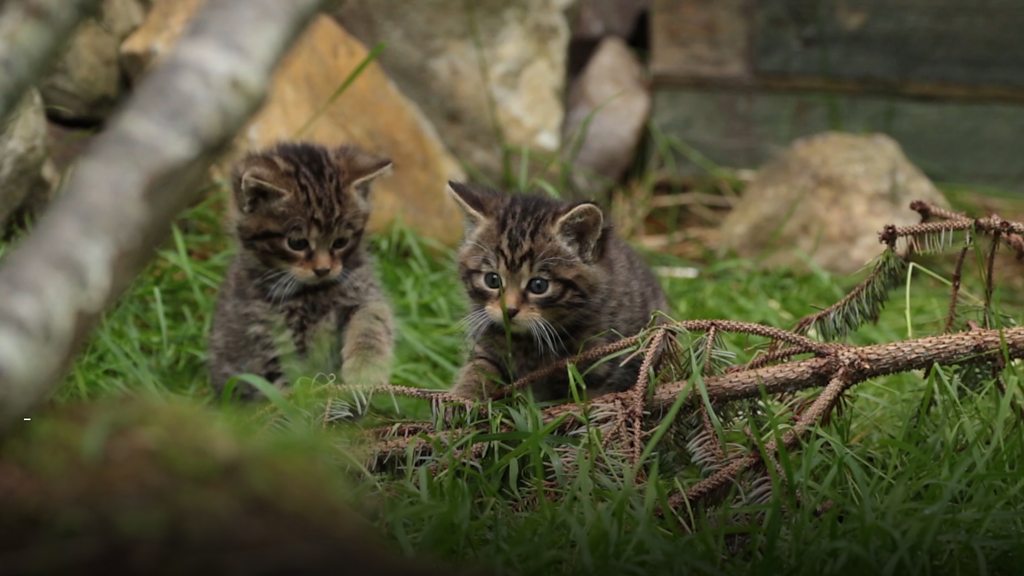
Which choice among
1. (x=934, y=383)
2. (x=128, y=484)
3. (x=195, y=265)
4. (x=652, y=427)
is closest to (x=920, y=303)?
(x=934, y=383)

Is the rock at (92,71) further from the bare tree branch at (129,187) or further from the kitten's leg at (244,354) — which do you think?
the bare tree branch at (129,187)

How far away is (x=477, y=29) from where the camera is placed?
27.1 feet

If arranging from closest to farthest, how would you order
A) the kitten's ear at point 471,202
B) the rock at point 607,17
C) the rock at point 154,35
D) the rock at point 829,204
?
the kitten's ear at point 471,202 < the rock at point 154,35 < the rock at point 829,204 < the rock at point 607,17

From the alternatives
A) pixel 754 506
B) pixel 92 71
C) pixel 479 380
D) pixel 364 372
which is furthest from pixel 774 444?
pixel 92 71

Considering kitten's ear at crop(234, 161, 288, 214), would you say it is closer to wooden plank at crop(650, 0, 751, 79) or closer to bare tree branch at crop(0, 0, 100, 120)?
bare tree branch at crop(0, 0, 100, 120)

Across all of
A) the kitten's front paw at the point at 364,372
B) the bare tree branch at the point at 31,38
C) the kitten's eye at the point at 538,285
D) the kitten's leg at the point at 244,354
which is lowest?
the kitten's leg at the point at 244,354

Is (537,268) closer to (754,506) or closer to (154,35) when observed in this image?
(754,506)

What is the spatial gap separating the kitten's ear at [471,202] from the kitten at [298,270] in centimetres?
63

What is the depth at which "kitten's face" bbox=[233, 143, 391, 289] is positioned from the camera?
16.2 ft

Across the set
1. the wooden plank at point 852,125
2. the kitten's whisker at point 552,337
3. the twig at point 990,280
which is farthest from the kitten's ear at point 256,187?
the wooden plank at point 852,125

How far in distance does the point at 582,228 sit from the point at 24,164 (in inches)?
121

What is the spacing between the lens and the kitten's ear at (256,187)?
4883 millimetres

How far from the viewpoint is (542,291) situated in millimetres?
4410

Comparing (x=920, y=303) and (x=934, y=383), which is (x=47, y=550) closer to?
(x=934, y=383)
